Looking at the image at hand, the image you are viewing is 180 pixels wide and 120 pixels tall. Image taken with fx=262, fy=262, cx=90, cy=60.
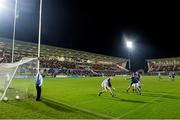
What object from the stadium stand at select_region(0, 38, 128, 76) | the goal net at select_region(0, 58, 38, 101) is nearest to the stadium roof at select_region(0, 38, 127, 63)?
the stadium stand at select_region(0, 38, 128, 76)

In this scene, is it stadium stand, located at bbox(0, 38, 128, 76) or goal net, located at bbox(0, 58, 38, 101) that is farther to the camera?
stadium stand, located at bbox(0, 38, 128, 76)

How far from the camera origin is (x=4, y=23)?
233ft

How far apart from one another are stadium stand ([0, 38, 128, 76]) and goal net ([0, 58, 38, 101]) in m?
51.5

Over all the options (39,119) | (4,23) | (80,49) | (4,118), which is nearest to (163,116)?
(39,119)

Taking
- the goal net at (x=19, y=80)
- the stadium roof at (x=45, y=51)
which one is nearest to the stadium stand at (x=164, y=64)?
the stadium roof at (x=45, y=51)

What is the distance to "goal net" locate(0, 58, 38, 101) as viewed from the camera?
19.7 m

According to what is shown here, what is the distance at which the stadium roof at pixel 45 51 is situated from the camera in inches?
3000

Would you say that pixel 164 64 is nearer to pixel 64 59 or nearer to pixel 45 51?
pixel 64 59

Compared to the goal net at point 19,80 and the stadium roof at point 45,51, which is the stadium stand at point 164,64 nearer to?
the stadium roof at point 45,51

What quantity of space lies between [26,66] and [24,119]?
30.5 feet

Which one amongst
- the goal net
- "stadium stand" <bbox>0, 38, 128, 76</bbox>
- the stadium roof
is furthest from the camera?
"stadium stand" <bbox>0, 38, 128, 76</bbox>

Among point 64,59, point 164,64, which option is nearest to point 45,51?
point 64,59

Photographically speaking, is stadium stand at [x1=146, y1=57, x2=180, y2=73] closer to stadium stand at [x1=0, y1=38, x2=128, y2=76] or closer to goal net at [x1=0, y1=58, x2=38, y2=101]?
stadium stand at [x1=0, y1=38, x2=128, y2=76]

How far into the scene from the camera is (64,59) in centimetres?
10062
